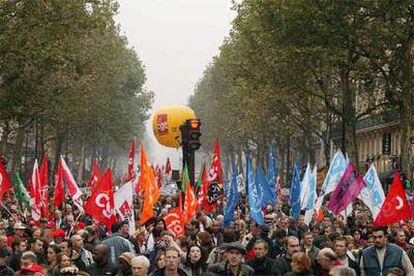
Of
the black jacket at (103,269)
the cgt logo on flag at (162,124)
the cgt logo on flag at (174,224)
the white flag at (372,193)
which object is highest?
the cgt logo on flag at (162,124)

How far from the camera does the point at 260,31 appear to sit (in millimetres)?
39844

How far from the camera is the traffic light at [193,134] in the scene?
28266 millimetres

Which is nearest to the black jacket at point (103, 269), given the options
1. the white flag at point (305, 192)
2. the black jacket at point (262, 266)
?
the black jacket at point (262, 266)

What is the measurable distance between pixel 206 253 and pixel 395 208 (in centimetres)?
359

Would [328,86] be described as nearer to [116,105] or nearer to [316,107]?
[316,107]

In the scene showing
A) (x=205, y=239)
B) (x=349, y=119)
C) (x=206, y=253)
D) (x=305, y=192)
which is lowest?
(x=206, y=253)

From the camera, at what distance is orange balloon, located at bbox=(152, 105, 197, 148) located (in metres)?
36.2

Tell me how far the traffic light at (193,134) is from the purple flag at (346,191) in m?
10.00

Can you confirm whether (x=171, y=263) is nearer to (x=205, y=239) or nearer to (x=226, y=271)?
(x=226, y=271)

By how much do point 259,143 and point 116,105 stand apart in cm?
1068

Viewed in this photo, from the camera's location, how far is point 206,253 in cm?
1305

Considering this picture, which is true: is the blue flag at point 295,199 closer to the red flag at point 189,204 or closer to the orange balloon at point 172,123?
the red flag at point 189,204

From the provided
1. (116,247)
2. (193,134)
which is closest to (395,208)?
(116,247)

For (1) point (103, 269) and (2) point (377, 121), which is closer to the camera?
(1) point (103, 269)
